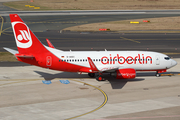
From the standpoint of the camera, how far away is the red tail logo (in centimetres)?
4209

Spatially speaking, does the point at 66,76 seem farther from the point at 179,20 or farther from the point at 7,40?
the point at 179,20

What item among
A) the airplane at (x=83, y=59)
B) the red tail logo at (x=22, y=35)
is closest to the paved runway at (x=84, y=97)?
the airplane at (x=83, y=59)

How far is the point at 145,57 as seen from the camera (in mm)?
45219

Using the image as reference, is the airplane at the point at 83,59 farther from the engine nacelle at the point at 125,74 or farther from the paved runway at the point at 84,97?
the paved runway at the point at 84,97

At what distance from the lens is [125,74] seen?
4200 cm

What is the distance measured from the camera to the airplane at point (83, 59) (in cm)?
4253

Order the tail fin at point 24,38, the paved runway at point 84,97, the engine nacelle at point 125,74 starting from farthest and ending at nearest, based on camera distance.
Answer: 1. the tail fin at point 24,38
2. the engine nacelle at point 125,74
3. the paved runway at point 84,97

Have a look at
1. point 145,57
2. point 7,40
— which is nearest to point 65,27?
point 7,40

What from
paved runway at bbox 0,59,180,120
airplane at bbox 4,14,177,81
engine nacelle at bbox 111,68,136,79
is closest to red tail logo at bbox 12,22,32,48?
airplane at bbox 4,14,177,81

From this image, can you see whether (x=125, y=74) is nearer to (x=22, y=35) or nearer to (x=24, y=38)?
(x=24, y=38)

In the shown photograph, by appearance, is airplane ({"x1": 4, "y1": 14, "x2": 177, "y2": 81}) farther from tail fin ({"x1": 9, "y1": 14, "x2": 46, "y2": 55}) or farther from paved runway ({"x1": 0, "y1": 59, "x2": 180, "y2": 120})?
paved runway ({"x1": 0, "y1": 59, "x2": 180, "y2": 120})

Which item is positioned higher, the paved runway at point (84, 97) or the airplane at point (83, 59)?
the airplane at point (83, 59)

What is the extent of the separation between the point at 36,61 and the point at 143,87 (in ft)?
58.4

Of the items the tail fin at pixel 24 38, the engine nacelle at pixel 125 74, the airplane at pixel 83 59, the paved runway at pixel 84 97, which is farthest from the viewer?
the airplane at pixel 83 59
